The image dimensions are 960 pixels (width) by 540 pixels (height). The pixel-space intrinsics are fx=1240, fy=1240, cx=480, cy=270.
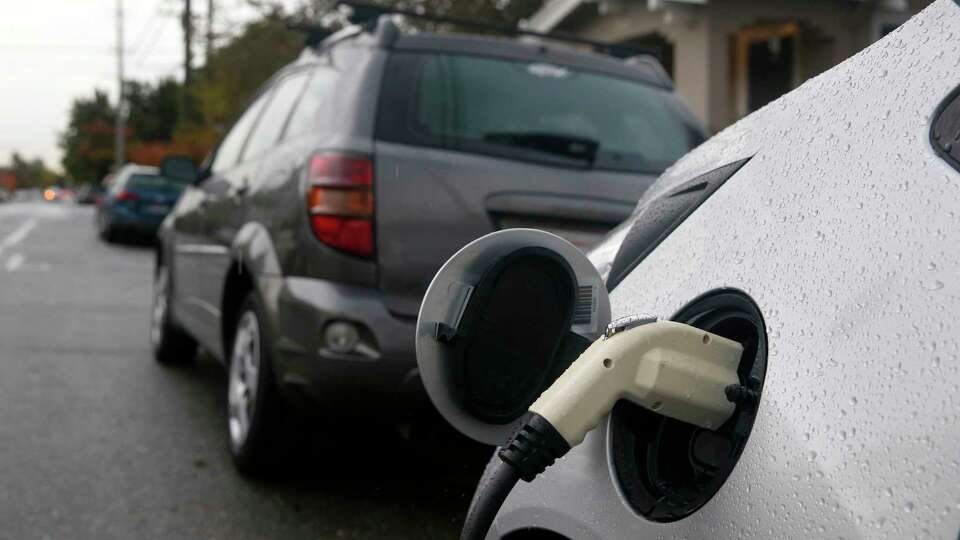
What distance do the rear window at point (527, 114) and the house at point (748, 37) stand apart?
945 cm

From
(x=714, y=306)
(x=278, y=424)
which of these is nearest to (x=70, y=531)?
(x=278, y=424)

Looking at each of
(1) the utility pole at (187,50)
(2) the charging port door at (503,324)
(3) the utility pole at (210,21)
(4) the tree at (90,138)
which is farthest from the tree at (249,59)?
(4) the tree at (90,138)

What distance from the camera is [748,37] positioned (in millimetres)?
16312

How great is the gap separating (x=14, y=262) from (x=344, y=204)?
490 inches

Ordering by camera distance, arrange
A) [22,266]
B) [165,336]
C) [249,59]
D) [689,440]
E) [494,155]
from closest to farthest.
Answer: [689,440] → [494,155] → [165,336] → [22,266] → [249,59]

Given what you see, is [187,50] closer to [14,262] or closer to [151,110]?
[14,262]

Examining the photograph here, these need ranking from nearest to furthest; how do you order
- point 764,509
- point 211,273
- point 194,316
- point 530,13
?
point 764,509
point 211,273
point 194,316
point 530,13

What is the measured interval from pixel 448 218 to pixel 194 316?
2143 mm

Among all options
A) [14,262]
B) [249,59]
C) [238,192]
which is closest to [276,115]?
[238,192]

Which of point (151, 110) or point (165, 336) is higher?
point (165, 336)

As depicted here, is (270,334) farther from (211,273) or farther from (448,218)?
(211,273)

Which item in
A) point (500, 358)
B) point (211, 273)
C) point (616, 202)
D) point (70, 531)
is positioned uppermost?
point (500, 358)

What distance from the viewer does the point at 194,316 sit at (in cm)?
584

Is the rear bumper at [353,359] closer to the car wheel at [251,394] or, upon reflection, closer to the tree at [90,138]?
the car wheel at [251,394]
